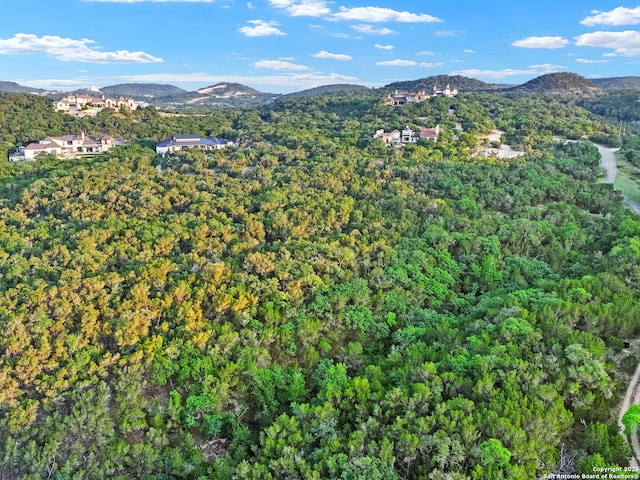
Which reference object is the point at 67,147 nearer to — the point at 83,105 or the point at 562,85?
the point at 83,105

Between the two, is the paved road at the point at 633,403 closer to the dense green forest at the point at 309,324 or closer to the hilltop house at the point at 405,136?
the dense green forest at the point at 309,324

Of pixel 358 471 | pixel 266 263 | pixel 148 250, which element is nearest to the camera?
pixel 358 471

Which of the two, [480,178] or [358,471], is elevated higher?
[480,178]

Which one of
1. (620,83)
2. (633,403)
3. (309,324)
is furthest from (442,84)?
(633,403)

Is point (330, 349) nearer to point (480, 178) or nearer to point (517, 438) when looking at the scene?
point (517, 438)

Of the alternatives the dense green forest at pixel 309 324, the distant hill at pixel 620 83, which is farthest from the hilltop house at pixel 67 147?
the distant hill at pixel 620 83

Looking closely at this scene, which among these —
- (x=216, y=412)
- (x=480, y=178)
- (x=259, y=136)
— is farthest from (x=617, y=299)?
(x=259, y=136)
